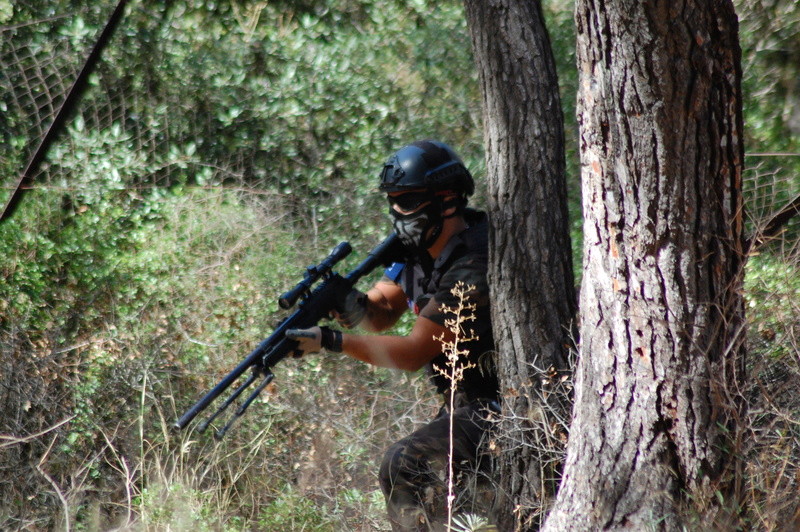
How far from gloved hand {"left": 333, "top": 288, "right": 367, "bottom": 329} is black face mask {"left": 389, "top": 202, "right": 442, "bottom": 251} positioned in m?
0.36

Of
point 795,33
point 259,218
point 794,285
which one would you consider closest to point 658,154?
point 794,285

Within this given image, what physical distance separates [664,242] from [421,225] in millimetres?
1434

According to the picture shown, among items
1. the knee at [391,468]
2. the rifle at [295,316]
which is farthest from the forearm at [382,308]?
the knee at [391,468]

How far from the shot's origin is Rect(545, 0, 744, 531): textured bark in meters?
2.87

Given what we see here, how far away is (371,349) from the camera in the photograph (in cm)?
384

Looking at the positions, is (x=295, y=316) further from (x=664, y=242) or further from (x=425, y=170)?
(x=664, y=242)

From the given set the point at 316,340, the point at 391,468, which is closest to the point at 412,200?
the point at 316,340

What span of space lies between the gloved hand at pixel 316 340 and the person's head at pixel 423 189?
661 mm

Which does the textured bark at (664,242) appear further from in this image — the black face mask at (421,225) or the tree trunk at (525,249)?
the black face mask at (421,225)

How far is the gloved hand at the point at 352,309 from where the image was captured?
4.18 meters

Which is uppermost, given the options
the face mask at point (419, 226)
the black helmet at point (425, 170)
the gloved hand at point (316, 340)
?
the black helmet at point (425, 170)

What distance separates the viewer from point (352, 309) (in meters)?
4.20

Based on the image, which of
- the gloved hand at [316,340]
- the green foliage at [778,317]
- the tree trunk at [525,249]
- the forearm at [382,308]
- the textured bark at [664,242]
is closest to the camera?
the textured bark at [664,242]

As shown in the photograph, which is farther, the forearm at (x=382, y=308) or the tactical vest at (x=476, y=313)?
the forearm at (x=382, y=308)
